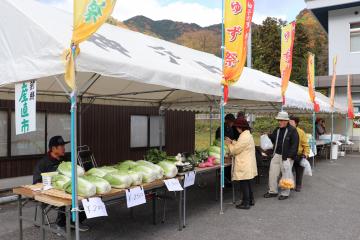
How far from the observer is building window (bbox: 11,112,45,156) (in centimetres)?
844

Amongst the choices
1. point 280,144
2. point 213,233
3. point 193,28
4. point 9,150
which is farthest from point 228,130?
point 193,28

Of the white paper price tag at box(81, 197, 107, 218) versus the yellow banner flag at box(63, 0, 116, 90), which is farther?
the white paper price tag at box(81, 197, 107, 218)

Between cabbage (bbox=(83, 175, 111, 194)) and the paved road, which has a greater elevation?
cabbage (bbox=(83, 175, 111, 194))

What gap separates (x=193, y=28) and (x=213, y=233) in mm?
96035

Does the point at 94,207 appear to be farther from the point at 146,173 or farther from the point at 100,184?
the point at 146,173

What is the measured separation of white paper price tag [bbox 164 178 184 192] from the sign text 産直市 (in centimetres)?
193

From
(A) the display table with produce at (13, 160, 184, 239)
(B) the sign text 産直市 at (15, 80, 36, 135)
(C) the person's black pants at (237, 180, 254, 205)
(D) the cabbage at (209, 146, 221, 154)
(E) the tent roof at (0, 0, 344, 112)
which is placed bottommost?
(C) the person's black pants at (237, 180, 254, 205)

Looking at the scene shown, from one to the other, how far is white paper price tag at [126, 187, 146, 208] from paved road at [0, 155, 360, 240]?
91cm

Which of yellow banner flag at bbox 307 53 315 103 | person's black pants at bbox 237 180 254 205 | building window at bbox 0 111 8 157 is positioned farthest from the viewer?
yellow banner flag at bbox 307 53 315 103

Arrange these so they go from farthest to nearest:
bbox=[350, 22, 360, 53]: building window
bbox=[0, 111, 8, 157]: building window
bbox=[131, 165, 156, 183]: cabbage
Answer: bbox=[350, 22, 360, 53]: building window, bbox=[0, 111, 8, 157]: building window, bbox=[131, 165, 156, 183]: cabbage

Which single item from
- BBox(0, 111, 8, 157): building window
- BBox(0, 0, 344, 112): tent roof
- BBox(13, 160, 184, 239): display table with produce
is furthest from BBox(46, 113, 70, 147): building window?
BBox(13, 160, 184, 239): display table with produce

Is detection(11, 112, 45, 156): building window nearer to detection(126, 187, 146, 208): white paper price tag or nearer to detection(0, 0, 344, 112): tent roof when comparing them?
detection(0, 0, 344, 112): tent roof

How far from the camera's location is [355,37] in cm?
1908

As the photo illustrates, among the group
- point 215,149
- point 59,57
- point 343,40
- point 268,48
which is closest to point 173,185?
point 215,149
